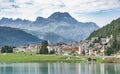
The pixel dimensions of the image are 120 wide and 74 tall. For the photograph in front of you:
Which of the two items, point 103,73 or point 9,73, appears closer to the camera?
point 103,73

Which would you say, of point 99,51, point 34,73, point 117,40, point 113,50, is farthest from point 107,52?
point 34,73

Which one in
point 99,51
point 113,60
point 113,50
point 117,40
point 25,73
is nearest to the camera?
point 25,73

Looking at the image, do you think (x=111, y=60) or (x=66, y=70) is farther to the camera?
(x=111, y=60)

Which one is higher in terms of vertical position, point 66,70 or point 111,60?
point 66,70

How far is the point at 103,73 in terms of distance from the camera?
2948 inches

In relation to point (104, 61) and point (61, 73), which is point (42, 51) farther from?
point (61, 73)

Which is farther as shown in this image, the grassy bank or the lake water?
the grassy bank

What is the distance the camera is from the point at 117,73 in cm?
7375

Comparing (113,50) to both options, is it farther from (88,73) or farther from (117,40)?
(88,73)

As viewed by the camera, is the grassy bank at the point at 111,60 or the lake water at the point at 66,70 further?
the grassy bank at the point at 111,60

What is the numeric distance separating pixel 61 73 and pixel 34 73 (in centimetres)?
628

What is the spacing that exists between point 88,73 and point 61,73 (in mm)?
5313

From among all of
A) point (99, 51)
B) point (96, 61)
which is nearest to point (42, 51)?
point (99, 51)

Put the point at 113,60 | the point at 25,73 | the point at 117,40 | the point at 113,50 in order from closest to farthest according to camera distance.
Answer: the point at 25,73 → the point at 113,60 → the point at 113,50 → the point at 117,40
